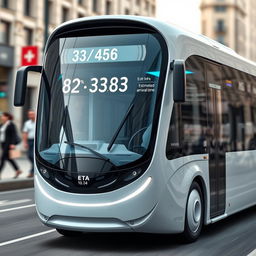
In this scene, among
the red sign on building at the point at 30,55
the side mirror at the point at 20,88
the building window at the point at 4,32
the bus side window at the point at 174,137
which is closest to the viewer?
the bus side window at the point at 174,137

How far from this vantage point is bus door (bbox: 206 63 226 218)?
355 inches

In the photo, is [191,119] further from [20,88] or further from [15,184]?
[15,184]

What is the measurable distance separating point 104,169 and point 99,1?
37793mm

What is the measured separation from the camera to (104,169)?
24.6ft

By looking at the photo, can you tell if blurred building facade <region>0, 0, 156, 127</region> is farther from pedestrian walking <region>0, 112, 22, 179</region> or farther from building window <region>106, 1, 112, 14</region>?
pedestrian walking <region>0, 112, 22, 179</region>

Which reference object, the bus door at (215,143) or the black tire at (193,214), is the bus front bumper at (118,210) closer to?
the black tire at (193,214)

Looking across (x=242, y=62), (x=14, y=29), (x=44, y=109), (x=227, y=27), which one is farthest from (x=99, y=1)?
(x=227, y=27)

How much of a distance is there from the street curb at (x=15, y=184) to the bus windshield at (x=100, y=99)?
8.00m

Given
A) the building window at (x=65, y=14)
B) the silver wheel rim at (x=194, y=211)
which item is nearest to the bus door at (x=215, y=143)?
the silver wheel rim at (x=194, y=211)

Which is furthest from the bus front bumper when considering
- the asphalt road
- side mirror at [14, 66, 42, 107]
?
side mirror at [14, 66, 42, 107]

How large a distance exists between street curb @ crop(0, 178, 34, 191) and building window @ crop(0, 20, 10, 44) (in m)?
17.6

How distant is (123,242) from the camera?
26.7ft

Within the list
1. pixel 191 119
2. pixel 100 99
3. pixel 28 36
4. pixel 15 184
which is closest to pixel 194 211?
pixel 191 119

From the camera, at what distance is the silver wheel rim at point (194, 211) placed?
8070 millimetres
